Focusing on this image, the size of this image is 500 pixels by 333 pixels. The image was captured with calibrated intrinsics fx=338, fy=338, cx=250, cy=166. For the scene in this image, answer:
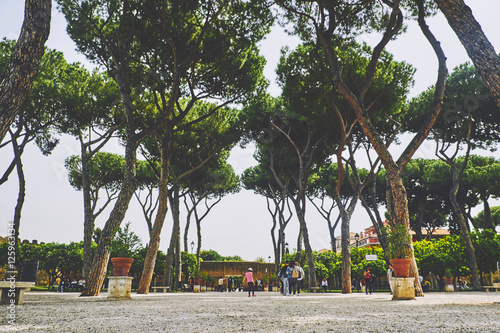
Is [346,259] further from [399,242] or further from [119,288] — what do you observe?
[119,288]

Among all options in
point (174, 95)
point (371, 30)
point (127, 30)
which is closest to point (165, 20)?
point (127, 30)

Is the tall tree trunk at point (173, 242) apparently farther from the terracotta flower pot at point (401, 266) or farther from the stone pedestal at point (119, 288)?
the terracotta flower pot at point (401, 266)

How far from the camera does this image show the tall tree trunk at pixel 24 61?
4668 millimetres

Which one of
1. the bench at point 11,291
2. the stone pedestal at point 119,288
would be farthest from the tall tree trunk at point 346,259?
the bench at point 11,291

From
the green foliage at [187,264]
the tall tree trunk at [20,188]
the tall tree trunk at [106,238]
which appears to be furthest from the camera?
the green foliage at [187,264]

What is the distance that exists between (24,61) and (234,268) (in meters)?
30.2

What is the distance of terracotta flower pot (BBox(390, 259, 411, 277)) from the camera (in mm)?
8336

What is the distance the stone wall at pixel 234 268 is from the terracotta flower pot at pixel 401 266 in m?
24.4

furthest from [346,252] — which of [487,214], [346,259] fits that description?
[487,214]

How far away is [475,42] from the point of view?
637cm

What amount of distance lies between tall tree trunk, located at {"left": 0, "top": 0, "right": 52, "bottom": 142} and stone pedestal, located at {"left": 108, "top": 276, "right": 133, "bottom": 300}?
5.14 metres

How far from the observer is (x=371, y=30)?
1283 centimetres

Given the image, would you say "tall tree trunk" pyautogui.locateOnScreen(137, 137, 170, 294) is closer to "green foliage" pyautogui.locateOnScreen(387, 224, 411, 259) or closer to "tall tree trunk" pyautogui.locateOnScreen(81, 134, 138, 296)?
"tall tree trunk" pyautogui.locateOnScreen(81, 134, 138, 296)

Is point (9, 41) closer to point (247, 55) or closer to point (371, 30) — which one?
point (247, 55)
